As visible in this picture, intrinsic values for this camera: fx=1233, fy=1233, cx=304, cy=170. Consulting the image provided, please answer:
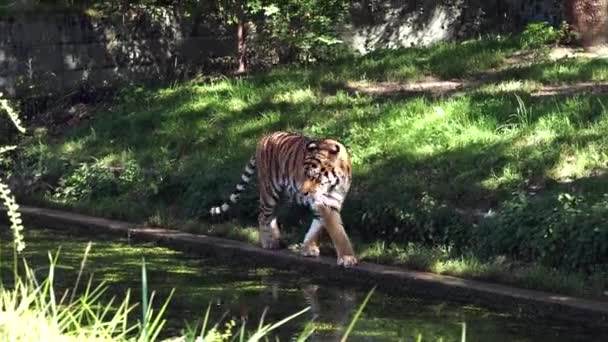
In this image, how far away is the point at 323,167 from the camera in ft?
37.3

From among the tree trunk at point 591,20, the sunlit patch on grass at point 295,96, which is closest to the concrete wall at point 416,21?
the tree trunk at point 591,20

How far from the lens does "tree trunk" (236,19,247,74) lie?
750 inches

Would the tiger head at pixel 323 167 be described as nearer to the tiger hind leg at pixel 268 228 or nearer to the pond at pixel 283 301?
the tiger hind leg at pixel 268 228

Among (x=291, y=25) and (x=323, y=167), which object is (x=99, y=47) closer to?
(x=291, y=25)

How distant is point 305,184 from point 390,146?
6.97 ft

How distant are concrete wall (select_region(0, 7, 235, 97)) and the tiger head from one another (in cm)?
872

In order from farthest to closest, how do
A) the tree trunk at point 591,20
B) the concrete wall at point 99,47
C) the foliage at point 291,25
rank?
the concrete wall at point 99,47 → the foliage at point 291,25 → the tree trunk at point 591,20

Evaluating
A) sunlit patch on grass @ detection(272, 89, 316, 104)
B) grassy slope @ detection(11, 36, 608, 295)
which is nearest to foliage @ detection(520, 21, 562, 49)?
grassy slope @ detection(11, 36, 608, 295)

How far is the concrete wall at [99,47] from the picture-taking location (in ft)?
62.8

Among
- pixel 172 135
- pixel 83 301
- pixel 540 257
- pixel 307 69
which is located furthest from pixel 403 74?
pixel 83 301

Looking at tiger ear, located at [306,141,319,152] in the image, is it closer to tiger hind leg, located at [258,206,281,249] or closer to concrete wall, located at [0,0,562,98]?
tiger hind leg, located at [258,206,281,249]

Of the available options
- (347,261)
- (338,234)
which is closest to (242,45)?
(338,234)

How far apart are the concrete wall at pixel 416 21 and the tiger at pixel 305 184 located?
806 centimetres

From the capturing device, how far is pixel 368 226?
1169 centimetres
